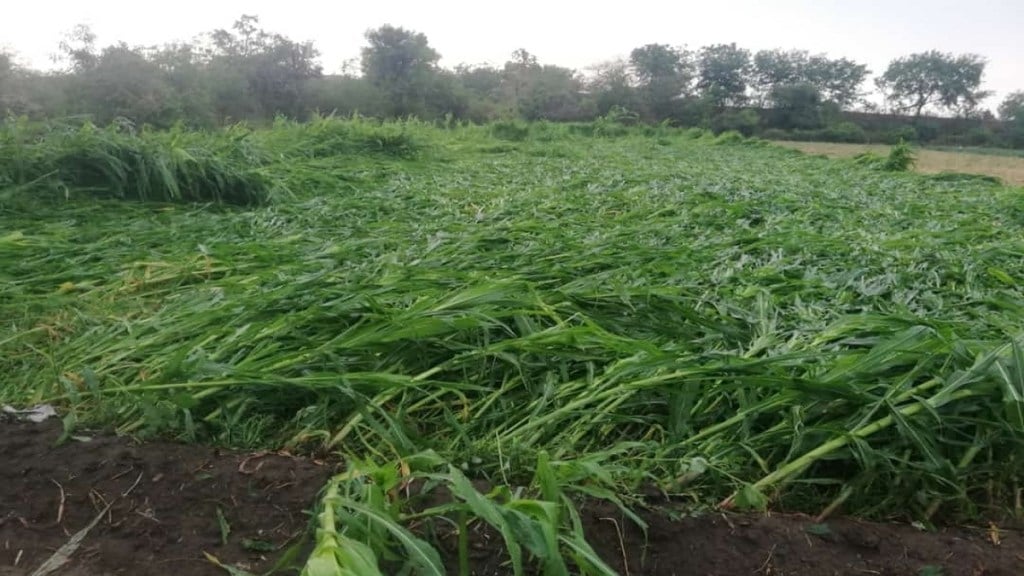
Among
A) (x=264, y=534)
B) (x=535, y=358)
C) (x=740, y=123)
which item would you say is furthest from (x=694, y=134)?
(x=264, y=534)

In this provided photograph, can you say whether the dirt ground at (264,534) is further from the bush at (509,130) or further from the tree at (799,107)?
the tree at (799,107)

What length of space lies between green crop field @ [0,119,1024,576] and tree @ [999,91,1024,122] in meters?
32.0

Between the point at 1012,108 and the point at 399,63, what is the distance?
28.1 meters

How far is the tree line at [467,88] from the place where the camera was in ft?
62.0

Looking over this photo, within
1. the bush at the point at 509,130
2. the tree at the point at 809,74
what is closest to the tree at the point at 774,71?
the tree at the point at 809,74

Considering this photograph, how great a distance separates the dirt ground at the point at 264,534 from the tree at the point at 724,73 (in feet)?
103

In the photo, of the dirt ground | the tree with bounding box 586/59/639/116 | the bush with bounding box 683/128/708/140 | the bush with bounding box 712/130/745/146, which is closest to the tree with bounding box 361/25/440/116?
the tree with bounding box 586/59/639/116

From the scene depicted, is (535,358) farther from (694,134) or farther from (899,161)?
(694,134)

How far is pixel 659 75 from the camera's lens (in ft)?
105

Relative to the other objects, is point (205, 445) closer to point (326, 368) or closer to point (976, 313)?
point (326, 368)

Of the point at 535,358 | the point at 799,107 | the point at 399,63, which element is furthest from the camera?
the point at 799,107

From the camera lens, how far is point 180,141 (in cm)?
672

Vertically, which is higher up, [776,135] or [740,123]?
[740,123]

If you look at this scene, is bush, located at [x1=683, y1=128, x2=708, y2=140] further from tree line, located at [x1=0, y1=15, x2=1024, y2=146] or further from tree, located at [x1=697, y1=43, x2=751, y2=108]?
tree, located at [x1=697, y1=43, x2=751, y2=108]
